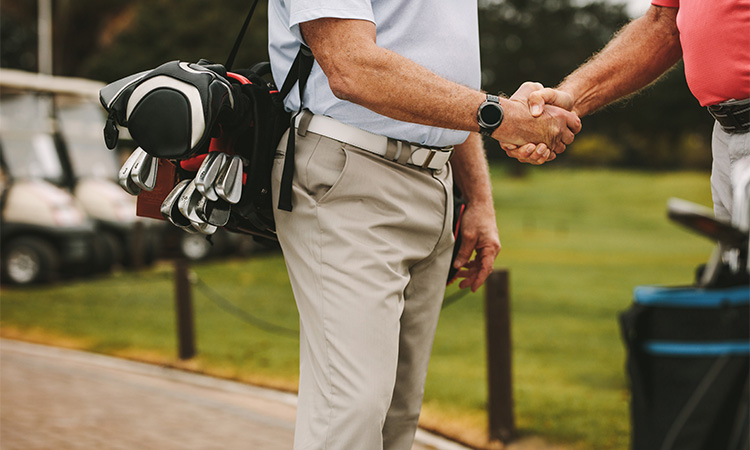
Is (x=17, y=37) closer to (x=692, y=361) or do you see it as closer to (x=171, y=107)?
(x=171, y=107)

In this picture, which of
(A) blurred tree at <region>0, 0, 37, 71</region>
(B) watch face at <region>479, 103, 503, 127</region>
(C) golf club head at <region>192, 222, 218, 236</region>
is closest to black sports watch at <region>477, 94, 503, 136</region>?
(B) watch face at <region>479, 103, 503, 127</region>

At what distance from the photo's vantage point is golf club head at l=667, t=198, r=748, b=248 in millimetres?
1404

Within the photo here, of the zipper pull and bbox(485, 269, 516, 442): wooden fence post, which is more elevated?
the zipper pull

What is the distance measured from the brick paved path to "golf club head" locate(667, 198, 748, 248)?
133 inches

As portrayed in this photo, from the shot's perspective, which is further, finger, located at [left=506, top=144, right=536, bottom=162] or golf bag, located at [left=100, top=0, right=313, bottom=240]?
finger, located at [left=506, top=144, right=536, bottom=162]

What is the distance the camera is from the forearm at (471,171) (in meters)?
2.59

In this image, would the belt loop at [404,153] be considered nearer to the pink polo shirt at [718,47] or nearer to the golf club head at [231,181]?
the golf club head at [231,181]

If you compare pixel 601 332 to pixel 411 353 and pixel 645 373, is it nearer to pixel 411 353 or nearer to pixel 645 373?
pixel 411 353

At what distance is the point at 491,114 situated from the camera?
208cm

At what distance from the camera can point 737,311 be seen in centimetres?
142

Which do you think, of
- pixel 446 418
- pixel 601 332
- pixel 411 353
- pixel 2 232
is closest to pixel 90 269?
pixel 2 232

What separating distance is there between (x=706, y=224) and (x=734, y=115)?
0.90 metres

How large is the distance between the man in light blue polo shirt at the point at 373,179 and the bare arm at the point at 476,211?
24 cm

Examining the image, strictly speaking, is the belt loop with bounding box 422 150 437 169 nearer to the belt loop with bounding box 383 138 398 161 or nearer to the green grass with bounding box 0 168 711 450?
the belt loop with bounding box 383 138 398 161
